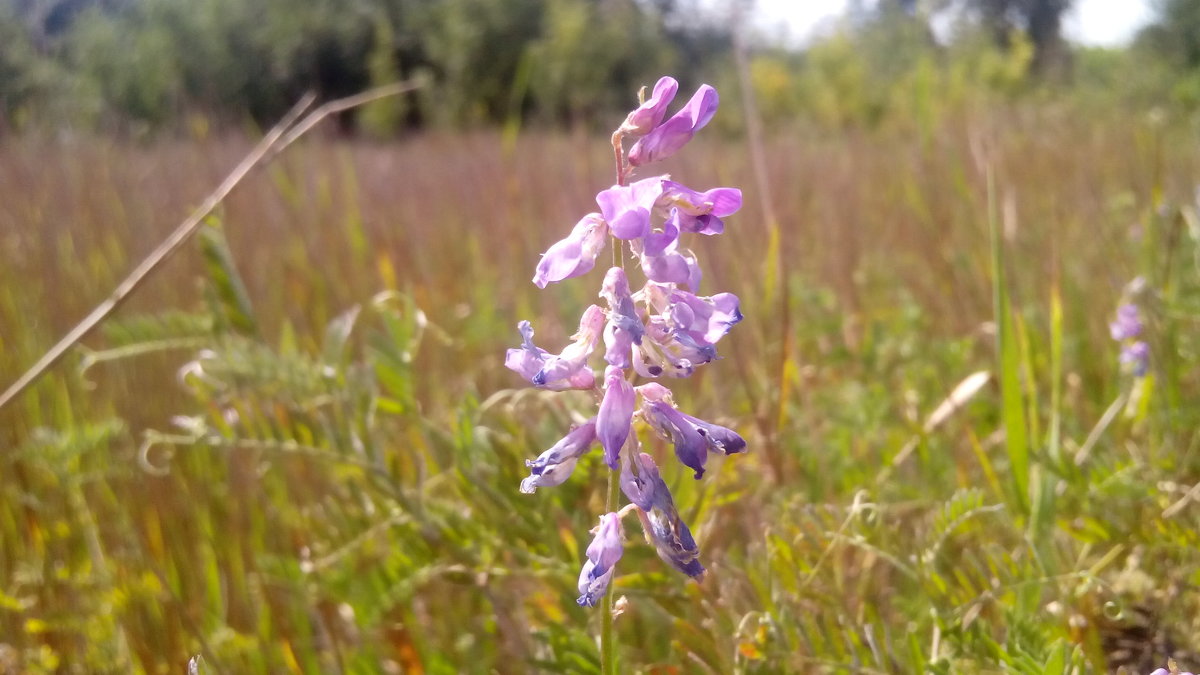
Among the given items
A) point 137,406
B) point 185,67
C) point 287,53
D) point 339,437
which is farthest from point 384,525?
point 287,53

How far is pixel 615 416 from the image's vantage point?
18.3 inches

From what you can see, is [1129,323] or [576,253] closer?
[576,253]

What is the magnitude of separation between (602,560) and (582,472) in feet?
1.04

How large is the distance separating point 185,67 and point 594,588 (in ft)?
29.1

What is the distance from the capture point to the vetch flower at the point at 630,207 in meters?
0.44

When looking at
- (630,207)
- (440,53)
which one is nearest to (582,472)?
(630,207)

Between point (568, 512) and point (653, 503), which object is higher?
point (653, 503)

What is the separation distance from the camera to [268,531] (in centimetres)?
142

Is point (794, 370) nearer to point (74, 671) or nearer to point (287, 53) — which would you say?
point (74, 671)

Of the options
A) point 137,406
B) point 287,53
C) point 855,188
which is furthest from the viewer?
point 287,53

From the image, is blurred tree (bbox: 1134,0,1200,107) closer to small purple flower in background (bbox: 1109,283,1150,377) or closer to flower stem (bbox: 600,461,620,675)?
small purple flower in background (bbox: 1109,283,1150,377)

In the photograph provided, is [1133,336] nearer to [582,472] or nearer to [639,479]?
[582,472]

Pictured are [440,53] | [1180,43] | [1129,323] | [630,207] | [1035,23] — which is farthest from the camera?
[1035,23]

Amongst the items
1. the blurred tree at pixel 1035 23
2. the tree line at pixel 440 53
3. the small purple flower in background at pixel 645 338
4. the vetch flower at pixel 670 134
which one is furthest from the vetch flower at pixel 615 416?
the blurred tree at pixel 1035 23
